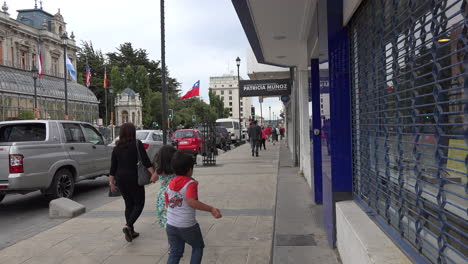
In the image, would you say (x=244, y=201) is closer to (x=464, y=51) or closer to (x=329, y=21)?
(x=329, y=21)

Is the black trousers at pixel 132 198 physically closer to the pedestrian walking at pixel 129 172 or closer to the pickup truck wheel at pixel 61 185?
the pedestrian walking at pixel 129 172

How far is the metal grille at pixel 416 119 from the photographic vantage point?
195 cm

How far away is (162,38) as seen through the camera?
1038 centimetres

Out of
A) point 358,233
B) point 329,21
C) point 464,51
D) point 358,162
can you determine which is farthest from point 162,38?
point 464,51

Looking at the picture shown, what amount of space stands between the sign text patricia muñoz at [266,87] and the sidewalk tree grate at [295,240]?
34.7 ft

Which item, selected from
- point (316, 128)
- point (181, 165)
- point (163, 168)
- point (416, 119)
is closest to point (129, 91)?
point (316, 128)

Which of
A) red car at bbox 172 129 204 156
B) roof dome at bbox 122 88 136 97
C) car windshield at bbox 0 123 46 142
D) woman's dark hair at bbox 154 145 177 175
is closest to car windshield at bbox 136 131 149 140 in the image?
car windshield at bbox 0 123 46 142

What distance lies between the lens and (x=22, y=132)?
28.8 feet

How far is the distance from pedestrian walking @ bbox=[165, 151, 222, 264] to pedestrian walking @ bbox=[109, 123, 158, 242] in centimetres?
211

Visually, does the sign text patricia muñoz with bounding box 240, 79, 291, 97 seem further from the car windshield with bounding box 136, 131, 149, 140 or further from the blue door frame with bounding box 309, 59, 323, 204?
the blue door frame with bounding box 309, 59, 323, 204

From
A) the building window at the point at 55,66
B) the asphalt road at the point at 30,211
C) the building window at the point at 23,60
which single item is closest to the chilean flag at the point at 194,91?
the asphalt road at the point at 30,211

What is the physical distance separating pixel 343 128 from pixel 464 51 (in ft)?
9.20

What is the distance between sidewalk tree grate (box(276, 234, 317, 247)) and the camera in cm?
520

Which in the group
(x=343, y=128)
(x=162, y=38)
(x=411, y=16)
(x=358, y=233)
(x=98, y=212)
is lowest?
(x=98, y=212)
